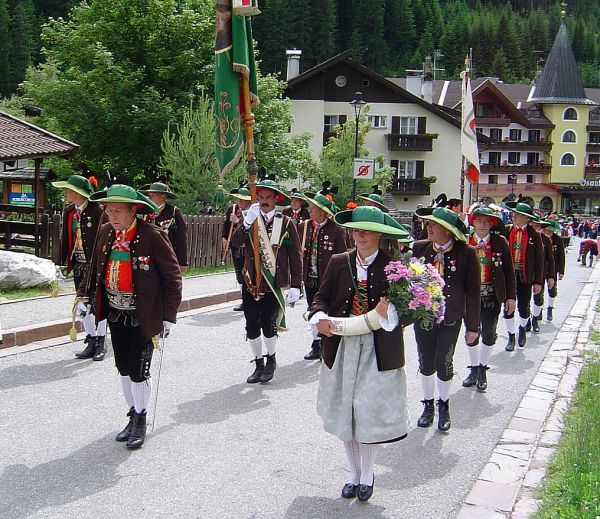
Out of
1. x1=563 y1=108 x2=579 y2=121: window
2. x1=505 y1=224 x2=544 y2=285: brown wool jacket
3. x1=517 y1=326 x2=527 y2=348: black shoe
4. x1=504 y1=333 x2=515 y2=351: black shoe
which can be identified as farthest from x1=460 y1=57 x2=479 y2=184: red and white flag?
x1=563 y1=108 x2=579 y2=121: window

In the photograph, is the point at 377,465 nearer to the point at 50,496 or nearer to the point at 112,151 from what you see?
the point at 50,496

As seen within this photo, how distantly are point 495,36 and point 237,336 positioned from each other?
5121 inches

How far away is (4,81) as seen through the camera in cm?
7138

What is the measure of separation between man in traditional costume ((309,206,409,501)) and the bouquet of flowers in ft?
0.35

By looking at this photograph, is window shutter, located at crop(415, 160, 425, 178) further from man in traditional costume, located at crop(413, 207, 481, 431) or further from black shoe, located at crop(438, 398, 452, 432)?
black shoe, located at crop(438, 398, 452, 432)

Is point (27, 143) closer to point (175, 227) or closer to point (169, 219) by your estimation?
point (169, 219)

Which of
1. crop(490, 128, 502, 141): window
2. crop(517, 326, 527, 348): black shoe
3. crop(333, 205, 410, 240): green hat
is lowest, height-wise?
crop(517, 326, 527, 348): black shoe

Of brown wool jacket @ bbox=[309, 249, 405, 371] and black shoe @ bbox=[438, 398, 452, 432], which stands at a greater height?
brown wool jacket @ bbox=[309, 249, 405, 371]

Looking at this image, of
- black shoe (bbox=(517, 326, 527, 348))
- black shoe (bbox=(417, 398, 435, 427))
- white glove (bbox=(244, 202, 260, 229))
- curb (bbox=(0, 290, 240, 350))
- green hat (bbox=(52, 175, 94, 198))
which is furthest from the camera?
black shoe (bbox=(517, 326, 527, 348))

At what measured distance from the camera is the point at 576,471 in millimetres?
5062

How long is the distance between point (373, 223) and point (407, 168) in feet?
166

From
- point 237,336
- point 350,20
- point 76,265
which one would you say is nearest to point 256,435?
point 76,265

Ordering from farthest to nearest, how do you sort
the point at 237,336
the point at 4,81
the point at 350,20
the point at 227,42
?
the point at 350,20 < the point at 4,81 < the point at 237,336 < the point at 227,42

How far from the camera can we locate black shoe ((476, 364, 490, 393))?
7.98 metres
